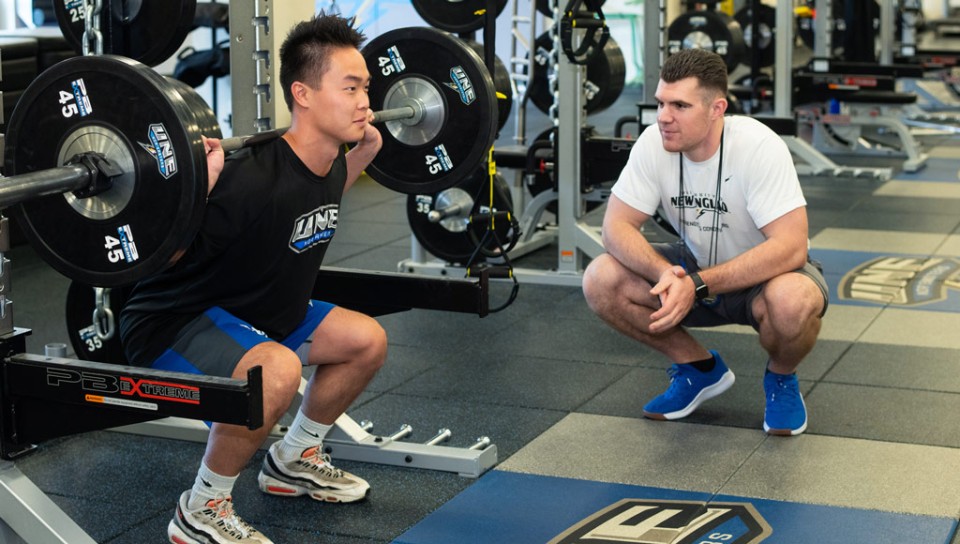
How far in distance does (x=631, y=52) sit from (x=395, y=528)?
9898 millimetres

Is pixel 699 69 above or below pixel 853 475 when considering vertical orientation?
above

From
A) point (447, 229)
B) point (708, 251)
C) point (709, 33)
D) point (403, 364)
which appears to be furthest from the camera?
point (709, 33)

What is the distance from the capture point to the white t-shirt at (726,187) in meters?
3.05

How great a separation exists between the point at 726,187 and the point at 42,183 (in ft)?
5.70

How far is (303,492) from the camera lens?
276 cm

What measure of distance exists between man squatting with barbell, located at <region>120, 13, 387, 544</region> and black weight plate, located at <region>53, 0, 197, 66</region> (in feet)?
1.50

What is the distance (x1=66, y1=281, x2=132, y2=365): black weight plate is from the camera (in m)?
3.06

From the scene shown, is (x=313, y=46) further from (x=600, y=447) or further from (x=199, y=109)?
(x=600, y=447)

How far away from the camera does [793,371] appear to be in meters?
3.16

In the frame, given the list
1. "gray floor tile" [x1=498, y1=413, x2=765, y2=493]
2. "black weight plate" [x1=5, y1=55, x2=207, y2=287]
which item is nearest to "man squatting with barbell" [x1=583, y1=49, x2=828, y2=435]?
"gray floor tile" [x1=498, y1=413, x2=765, y2=493]

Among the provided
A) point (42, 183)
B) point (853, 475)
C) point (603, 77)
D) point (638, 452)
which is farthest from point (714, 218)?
point (603, 77)

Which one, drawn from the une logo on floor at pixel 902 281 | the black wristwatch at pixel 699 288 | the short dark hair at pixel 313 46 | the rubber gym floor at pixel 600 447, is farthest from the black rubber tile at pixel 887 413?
the short dark hair at pixel 313 46

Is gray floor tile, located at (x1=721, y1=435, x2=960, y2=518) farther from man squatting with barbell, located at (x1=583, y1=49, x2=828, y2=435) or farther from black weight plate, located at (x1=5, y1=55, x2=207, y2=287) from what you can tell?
black weight plate, located at (x1=5, y1=55, x2=207, y2=287)

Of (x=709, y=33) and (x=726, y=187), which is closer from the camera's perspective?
(x=726, y=187)
